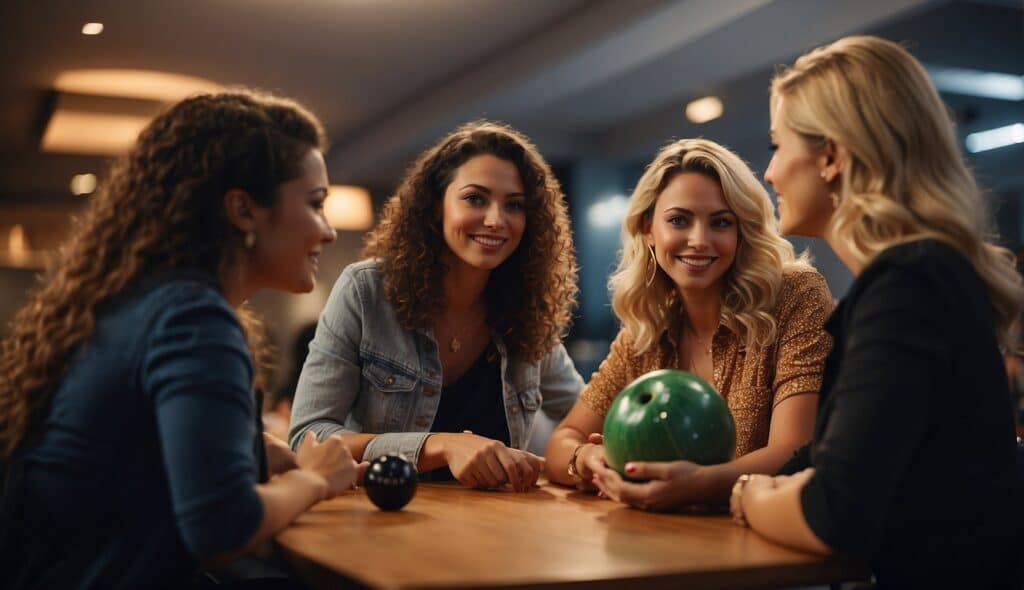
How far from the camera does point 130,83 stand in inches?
302

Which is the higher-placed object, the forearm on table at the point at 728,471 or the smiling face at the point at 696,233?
the smiling face at the point at 696,233

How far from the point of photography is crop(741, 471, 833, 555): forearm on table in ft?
4.36

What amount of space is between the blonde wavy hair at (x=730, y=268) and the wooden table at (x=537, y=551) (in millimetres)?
638

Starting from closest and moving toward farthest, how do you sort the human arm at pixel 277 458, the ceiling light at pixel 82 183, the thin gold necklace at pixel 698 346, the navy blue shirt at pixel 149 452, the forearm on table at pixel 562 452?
the navy blue shirt at pixel 149 452
the human arm at pixel 277 458
the forearm on table at pixel 562 452
the thin gold necklace at pixel 698 346
the ceiling light at pixel 82 183

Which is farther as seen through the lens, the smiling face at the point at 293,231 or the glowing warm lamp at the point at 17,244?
the glowing warm lamp at the point at 17,244

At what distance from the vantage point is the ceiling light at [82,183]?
33.3 feet

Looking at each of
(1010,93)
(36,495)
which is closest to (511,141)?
(36,495)

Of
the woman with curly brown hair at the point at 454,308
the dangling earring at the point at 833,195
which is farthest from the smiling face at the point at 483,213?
the dangling earring at the point at 833,195

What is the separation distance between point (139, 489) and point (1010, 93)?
5142 millimetres

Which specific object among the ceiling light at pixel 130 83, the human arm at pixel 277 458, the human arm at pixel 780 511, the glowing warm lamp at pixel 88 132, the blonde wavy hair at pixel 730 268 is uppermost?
the ceiling light at pixel 130 83

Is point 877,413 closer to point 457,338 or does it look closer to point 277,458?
point 277,458

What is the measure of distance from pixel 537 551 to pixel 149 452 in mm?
577

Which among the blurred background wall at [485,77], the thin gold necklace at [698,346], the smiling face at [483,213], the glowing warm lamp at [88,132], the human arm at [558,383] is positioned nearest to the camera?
the thin gold necklace at [698,346]

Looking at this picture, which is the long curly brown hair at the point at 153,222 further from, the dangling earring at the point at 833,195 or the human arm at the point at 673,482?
the dangling earring at the point at 833,195
